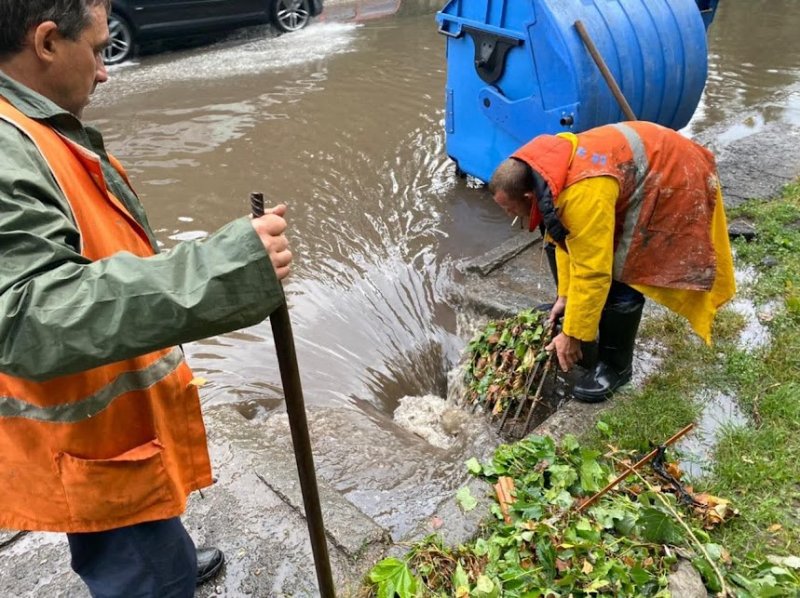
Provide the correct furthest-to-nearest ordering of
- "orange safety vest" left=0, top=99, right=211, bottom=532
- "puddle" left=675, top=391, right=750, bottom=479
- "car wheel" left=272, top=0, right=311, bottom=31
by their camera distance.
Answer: "car wheel" left=272, top=0, right=311, bottom=31, "puddle" left=675, top=391, right=750, bottom=479, "orange safety vest" left=0, top=99, right=211, bottom=532

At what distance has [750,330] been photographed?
3650mm

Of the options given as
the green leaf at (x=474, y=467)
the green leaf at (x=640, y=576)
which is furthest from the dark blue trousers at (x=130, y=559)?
the green leaf at (x=640, y=576)

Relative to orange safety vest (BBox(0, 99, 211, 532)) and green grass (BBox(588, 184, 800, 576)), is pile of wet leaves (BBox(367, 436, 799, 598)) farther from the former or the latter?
orange safety vest (BBox(0, 99, 211, 532))

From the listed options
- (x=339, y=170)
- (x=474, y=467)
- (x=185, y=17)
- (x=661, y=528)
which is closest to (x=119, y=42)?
(x=185, y=17)

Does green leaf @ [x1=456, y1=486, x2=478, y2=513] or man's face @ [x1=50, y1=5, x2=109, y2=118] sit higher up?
man's face @ [x1=50, y1=5, x2=109, y2=118]

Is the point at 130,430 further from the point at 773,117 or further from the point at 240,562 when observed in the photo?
the point at 773,117

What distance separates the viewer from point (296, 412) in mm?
1622

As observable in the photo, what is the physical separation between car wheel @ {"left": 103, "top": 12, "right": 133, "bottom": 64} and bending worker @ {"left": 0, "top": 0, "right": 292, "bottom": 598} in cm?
856

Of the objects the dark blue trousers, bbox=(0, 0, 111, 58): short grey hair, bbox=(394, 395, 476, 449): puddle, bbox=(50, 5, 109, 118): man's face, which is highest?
bbox=(0, 0, 111, 58): short grey hair

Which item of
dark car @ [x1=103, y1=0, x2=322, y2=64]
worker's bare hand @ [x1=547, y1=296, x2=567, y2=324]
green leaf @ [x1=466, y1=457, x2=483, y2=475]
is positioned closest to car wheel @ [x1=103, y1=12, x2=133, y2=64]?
dark car @ [x1=103, y1=0, x2=322, y2=64]

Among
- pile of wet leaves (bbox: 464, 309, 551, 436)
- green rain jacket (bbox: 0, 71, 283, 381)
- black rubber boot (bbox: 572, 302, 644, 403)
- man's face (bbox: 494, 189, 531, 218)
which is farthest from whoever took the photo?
pile of wet leaves (bbox: 464, 309, 551, 436)

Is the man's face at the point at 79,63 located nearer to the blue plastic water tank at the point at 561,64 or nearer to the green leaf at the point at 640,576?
the green leaf at the point at 640,576

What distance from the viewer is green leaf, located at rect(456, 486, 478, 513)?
2537 mm

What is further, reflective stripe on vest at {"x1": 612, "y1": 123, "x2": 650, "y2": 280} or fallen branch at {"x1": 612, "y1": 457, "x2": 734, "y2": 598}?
Answer: reflective stripe on vest at {"x1": 612, "y1": 123, "x2": 650, "y2": 280}
